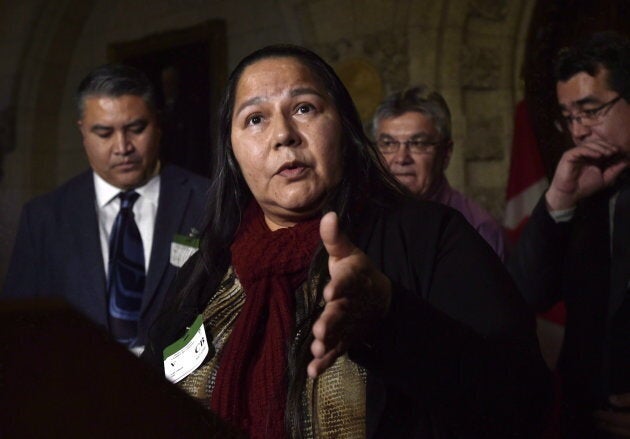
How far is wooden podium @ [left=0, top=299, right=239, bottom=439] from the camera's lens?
1.57ft

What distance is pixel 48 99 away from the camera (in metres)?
6.27

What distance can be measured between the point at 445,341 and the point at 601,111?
3.88 ft

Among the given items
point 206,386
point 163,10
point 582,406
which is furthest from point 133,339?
point 163,10

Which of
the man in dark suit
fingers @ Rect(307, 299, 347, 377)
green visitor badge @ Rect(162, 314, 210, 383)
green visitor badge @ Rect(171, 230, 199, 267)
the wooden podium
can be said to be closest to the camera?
the wooden podium

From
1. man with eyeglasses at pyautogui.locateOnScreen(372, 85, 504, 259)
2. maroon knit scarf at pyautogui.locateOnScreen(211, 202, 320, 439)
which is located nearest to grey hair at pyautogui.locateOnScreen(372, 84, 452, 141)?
man with eyeglasses at pyautogui.locateOnScreen(372, 85, 504, 259)

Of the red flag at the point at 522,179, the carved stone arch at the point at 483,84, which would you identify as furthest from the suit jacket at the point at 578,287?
the carved stone arch at the point at 483,84

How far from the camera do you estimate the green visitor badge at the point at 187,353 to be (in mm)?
1368

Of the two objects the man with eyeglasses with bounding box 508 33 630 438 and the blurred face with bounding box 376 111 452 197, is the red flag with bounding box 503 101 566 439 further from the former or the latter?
the man with eyeglasses with bounding box 508 33 630 438

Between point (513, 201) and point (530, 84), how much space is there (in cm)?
57

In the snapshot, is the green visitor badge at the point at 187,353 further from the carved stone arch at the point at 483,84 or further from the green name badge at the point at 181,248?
the carved stone arch at the point at 483,84

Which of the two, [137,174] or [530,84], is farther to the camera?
[530,84]

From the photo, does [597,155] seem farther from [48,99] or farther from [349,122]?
[48,99]

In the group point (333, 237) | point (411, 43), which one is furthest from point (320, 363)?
point (411, 43)

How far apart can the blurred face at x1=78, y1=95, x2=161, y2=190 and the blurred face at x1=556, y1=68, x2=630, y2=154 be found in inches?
53.1
